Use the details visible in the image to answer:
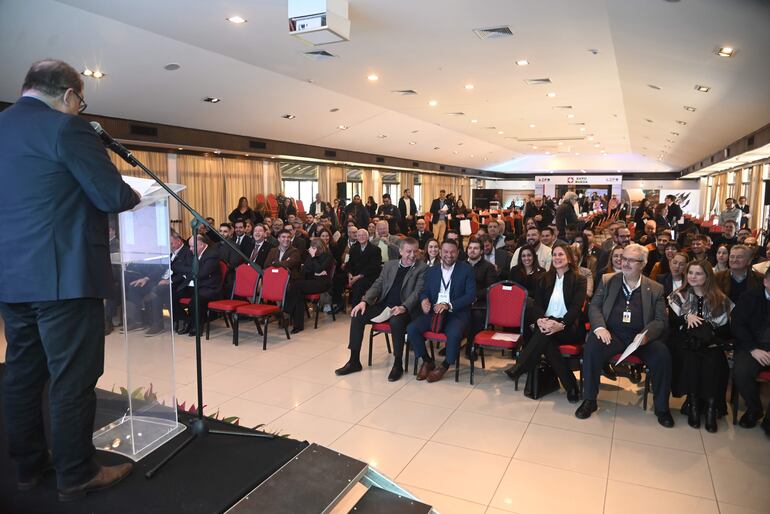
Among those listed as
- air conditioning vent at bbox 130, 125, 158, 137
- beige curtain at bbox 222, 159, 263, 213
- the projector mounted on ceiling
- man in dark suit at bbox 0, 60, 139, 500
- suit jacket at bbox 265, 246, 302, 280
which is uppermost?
the projector mounted on ceiling

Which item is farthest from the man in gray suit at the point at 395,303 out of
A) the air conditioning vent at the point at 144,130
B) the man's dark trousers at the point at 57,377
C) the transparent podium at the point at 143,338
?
the air conditioning vent at the point at 144,130

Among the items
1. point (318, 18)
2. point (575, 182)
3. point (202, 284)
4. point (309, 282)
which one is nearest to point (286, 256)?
point (309, 282)

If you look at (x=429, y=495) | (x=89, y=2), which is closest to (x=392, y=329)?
(x=429, y=495)

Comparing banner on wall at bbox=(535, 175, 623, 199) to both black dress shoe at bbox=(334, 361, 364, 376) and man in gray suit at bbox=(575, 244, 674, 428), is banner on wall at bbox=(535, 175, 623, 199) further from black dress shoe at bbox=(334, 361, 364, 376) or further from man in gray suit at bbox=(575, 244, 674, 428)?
black dress shoe at bbox=(334, 361, 364, 376)

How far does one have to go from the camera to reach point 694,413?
3588mm

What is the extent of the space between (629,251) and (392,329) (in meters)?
2.09

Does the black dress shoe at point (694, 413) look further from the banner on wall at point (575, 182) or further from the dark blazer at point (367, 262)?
the banner on wall at point (575, 182)

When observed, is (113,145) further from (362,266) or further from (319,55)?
(319,55)

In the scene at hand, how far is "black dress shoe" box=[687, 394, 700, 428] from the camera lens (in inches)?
141

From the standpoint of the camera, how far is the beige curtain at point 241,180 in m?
13.3

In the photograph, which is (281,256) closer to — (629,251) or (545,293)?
(545,293)

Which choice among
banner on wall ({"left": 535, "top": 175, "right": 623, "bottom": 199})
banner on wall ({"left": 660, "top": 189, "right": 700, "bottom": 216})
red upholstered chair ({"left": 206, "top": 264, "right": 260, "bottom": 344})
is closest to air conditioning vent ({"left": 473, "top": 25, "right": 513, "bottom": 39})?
red upholstered chair ({"left": 206, "top": 264, "right": 260, "bottom": 344})

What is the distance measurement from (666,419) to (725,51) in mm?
3813

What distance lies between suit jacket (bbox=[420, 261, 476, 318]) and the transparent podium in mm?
2738
